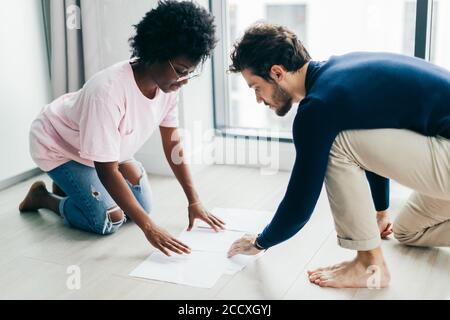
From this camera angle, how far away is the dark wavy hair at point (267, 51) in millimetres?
1623

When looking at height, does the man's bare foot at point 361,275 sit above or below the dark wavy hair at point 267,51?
below

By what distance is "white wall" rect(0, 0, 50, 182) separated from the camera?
2.60 m

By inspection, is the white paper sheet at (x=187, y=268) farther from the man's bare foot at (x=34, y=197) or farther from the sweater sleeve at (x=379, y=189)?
the man's bare foot at (x=34, y=197)

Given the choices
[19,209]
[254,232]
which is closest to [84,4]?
[19,209]

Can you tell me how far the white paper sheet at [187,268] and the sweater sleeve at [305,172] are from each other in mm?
267

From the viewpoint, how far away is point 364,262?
1715 millimetres

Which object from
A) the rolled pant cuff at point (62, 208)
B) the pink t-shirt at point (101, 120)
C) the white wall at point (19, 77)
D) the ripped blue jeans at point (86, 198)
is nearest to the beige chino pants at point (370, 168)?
the pink t-shirt at point (101, 120)

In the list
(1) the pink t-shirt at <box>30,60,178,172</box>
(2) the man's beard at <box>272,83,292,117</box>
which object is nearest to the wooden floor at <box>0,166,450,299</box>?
(1) the pink t-shirt at <box>30,60,178,172</box>

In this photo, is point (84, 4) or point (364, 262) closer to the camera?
point (364, 262)

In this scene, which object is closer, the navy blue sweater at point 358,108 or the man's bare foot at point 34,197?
the navy blue sweater at point 358,108

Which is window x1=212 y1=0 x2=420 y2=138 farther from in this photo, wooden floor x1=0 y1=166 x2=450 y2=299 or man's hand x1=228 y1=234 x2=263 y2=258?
man's hand x1=228 y1=234 x2=263 y2=258
